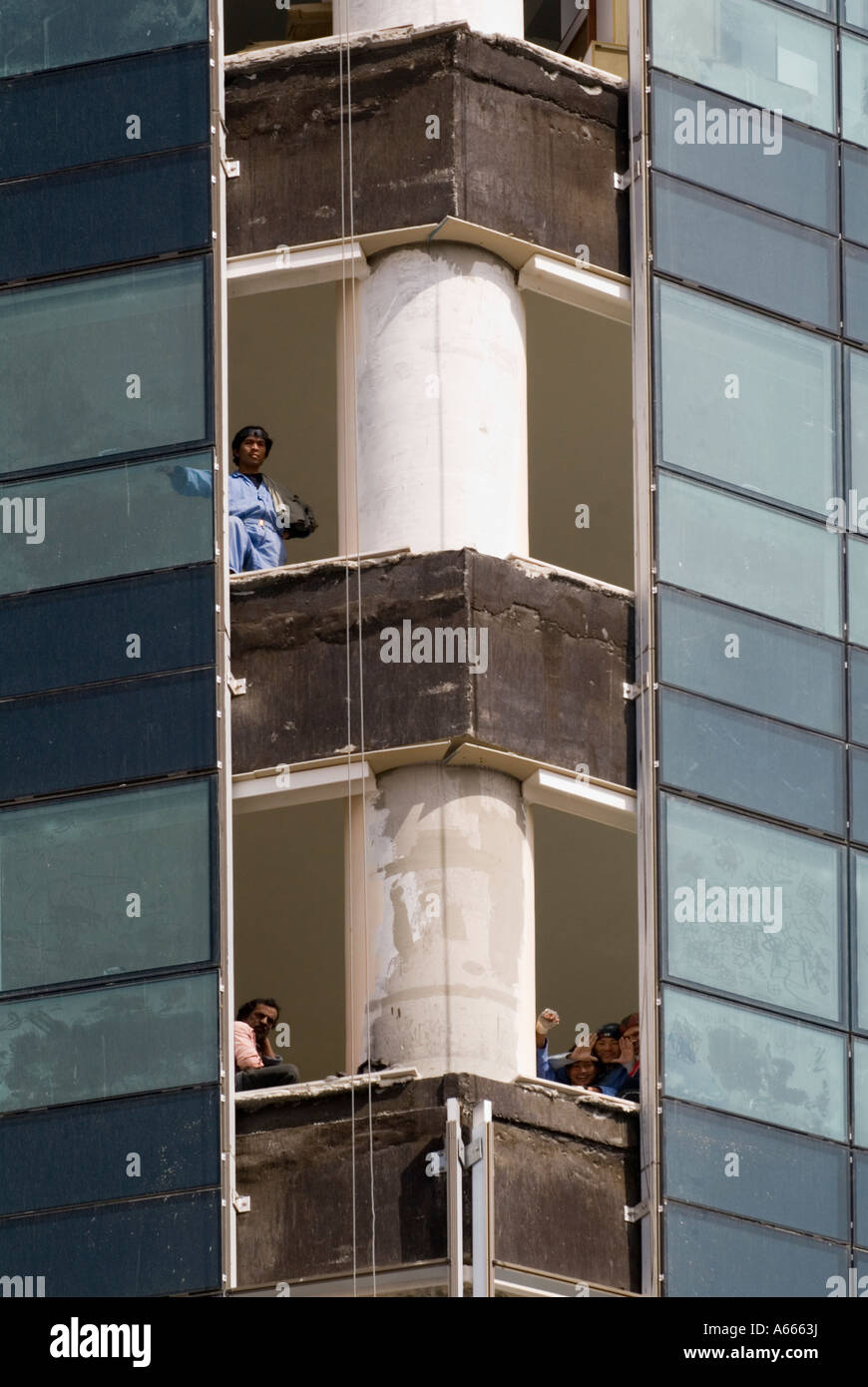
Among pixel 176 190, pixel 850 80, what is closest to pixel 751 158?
pixel 850 80

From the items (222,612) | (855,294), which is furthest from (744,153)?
(222,612)

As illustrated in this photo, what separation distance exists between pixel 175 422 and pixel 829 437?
491 cm

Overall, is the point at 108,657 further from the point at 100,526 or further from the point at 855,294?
the point at 855,294

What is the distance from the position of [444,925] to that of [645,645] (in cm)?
259

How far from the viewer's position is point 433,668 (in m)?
39.0

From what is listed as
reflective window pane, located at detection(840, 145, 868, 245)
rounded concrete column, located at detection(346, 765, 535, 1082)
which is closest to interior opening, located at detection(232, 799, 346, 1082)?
rounded concrete column, located at detection(346, 765, 535, 1082)

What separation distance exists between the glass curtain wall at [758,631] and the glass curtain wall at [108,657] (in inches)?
127

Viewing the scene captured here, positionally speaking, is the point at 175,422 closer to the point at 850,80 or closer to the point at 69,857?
the point at 69,857

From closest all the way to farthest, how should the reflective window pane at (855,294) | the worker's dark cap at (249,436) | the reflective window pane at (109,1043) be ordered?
1. the reflective window pane at (109,1043)
2. the worker's dark cap at (249,436)
3. the reflective window pane at (855,294)

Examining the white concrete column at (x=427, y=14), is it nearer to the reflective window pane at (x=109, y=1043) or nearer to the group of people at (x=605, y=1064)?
the group of people at (x=605, y=1064)

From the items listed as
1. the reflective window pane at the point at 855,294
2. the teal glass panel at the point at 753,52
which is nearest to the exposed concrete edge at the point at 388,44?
the teal glass panel at the point at 753,52

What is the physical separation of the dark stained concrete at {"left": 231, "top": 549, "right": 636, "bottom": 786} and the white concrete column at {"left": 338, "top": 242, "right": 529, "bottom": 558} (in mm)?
473

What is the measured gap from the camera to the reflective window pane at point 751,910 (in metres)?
39.0

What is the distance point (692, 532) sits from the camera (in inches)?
1580
